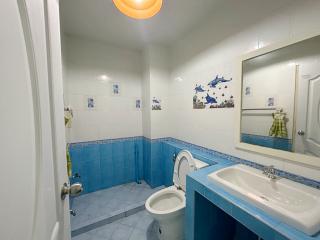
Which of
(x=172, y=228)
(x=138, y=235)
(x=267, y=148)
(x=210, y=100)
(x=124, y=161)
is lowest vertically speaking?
(x=138, y=235)

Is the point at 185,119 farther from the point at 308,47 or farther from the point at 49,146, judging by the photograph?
the point at 49,146

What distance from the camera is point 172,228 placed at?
56.3 inches

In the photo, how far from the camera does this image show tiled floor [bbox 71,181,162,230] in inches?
68.8

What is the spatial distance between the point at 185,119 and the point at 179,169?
0.67 meters

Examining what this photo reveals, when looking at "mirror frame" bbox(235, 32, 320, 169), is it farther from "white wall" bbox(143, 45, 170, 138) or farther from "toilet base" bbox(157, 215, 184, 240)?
"white wall" bbox(143, 45, 170, 138)

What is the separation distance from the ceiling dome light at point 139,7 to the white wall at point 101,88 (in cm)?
123

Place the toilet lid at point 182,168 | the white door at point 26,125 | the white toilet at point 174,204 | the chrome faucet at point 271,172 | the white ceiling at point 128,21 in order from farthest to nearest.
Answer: the toilet lid at point 182,168
the white ceiling at point 128,21
the white toilet at point 174,204
the chrome faucet at point 271,172
the white door at point 26,125

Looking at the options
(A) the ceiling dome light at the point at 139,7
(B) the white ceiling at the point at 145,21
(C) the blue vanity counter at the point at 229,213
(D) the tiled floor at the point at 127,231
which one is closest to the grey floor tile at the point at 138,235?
(D) the tiled floor at the point at 127,231

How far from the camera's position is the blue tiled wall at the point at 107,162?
7.02 ft

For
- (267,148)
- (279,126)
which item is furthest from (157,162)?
(279,126)

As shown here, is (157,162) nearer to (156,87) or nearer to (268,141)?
(156,87)

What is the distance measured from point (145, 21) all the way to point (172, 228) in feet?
6.88

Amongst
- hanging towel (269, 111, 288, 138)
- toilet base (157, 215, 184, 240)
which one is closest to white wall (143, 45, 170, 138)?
toilet base (157, 215, 184, 240)

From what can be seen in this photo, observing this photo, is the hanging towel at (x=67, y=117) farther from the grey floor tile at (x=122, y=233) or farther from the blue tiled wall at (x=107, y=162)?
the grey floor tile at (x=122, y=233)
